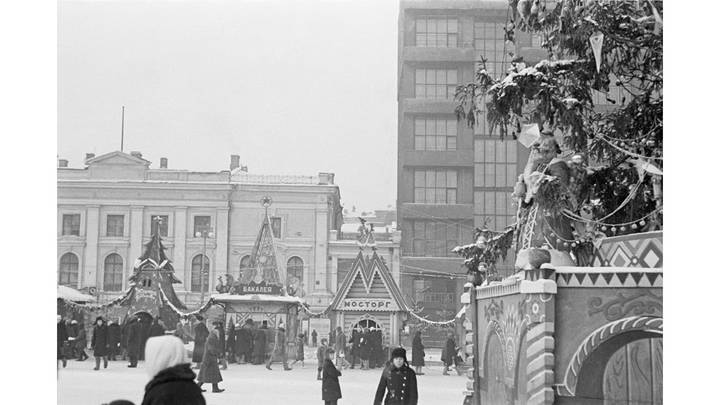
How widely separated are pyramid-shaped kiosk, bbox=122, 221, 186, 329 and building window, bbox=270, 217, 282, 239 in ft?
8.35

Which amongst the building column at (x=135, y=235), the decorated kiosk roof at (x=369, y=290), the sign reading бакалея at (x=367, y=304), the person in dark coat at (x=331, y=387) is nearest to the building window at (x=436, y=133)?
the decorated kiosk roof at (x=369, y=290)

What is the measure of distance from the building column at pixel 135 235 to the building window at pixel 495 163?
6304 millimetres

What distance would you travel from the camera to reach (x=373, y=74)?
53.1 ft

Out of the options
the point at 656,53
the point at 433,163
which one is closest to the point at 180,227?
the point at 433,163

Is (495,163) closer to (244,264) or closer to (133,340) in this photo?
(244,264)

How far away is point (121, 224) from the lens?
17969 millimetres

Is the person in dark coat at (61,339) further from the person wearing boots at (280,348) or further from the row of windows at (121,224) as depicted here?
the person wearing boots at (280,348)

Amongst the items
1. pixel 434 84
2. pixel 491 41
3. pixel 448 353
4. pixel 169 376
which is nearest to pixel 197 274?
pixel 448 353

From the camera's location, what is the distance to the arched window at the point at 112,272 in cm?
→ 1794

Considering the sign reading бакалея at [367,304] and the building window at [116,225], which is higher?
the building window at [116,225]

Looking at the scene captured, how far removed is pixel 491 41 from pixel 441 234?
3.75 metres

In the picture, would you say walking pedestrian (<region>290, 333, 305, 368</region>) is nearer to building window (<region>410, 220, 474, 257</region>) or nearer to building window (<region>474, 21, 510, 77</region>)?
building window (<region>410, 220, 474, 257</region>)

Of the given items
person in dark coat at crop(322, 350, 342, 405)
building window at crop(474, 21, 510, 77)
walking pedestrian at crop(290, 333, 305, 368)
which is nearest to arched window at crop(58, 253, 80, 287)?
walking pedestrian at crop(290, 333, 305, 368)
